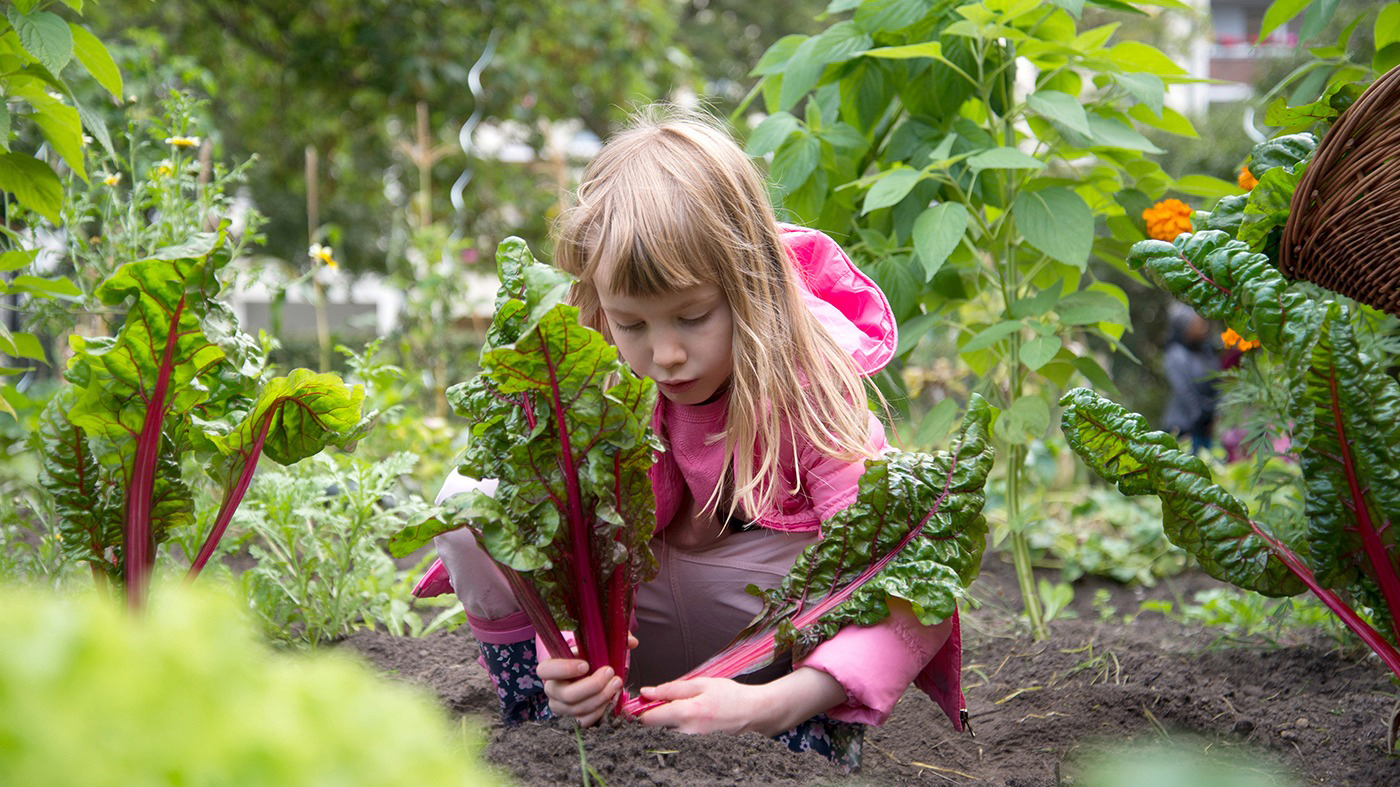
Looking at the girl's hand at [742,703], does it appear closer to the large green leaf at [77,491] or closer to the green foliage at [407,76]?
the large green leaf at [77,491]

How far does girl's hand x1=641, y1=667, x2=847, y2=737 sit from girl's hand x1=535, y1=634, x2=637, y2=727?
0.06 m

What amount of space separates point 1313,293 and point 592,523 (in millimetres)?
1120

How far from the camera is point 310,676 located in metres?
0.48

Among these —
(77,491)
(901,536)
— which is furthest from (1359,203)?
(77,491)

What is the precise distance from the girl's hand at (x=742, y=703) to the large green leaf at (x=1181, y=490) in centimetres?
47

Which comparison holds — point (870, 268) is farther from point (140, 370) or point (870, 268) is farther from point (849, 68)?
point (140, 370)

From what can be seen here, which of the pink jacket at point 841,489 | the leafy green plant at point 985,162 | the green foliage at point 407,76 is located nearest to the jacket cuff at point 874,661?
the pink jacket at point 841,489

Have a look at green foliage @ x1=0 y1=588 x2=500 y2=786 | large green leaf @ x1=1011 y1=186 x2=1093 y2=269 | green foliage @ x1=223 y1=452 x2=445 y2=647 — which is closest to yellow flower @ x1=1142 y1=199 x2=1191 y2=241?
large green leaf @ x1=1011 y1=186 x2=1093 y2=269

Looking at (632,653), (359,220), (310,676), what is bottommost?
(359,220)

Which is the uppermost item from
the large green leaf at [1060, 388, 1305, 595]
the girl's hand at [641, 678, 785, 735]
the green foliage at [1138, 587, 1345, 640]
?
the large green leaf at [1060, 388, 1305, 595]

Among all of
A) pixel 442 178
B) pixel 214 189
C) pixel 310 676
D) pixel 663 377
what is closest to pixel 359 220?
pixel 442 178

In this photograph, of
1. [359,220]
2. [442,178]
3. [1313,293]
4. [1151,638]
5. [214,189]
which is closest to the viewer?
[1313,293]

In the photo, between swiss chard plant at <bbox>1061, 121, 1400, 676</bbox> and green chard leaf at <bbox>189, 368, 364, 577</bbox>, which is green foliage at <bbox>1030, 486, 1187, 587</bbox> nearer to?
swiss chard plant at <bbox>1061, 121, 1400, 676</bbox>

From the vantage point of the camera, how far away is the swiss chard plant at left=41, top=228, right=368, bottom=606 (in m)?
1.29
